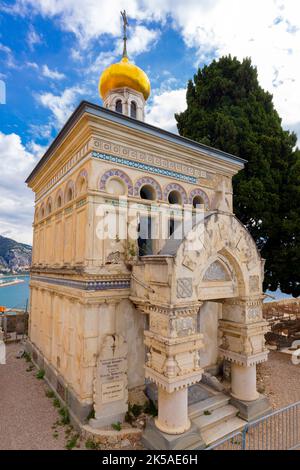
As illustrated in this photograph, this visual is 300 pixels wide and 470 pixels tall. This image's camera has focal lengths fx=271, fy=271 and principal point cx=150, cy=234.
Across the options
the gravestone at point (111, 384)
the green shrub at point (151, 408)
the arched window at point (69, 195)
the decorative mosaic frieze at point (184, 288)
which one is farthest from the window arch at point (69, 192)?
the green shrub at point (151, 408)

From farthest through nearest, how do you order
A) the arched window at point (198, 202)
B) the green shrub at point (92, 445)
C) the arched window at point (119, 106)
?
the arched window at point (119, 106) < the arched window at point (198, 202) < the green shrub at point (92, 445)

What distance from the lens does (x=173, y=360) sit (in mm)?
6344

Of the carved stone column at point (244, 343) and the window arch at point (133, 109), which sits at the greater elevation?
the window arch at point (133, 109)

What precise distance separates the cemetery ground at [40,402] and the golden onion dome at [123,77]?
42.5 feet

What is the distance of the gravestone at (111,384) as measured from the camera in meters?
7.48

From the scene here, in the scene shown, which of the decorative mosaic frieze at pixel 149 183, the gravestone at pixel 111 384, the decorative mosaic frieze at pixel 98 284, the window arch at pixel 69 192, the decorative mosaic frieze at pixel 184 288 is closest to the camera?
the decorative mosaic frieze at pixel 184 288

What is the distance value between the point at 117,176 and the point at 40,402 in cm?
809

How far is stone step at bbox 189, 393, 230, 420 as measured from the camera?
7.79m

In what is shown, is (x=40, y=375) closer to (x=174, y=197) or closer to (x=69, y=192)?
(x=69, y=192)

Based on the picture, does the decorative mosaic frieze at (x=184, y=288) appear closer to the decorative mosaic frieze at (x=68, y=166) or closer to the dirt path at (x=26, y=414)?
the dirt path at (x=26, y=414)

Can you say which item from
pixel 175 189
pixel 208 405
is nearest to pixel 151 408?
pixel 208 405

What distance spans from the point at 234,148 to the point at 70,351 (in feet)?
41.5

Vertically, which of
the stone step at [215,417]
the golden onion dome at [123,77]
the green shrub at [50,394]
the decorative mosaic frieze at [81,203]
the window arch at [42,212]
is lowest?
the green shrub at [50,394]

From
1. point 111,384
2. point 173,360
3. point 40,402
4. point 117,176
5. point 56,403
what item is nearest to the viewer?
point 173,360
